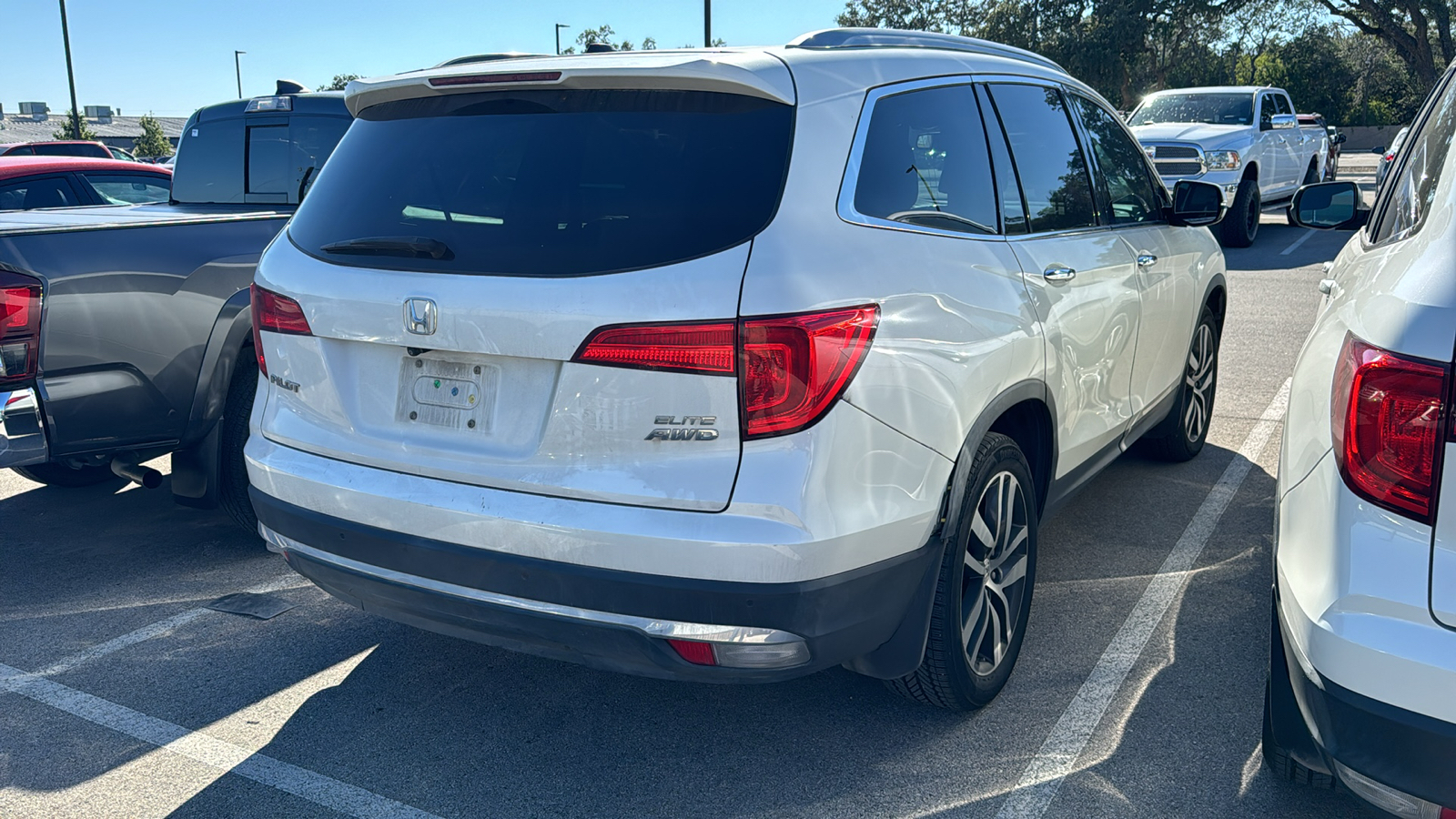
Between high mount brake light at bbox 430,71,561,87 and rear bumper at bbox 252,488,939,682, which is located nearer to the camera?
rear bumper at bbox 252,488,939,682

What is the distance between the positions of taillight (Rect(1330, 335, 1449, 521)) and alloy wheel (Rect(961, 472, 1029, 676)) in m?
1.09

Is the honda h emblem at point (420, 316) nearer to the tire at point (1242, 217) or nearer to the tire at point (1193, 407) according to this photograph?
the tire at point (1193, 407)

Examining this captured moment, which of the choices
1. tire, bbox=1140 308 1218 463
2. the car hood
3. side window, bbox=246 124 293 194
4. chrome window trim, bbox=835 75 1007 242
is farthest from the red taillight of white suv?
the car hood

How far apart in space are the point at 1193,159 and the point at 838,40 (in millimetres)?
12299

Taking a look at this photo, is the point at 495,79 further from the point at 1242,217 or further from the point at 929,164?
the point at 1242,217

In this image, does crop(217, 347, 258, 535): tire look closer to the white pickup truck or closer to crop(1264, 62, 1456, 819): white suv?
crop(1264, 62, 1456, 819): white suv

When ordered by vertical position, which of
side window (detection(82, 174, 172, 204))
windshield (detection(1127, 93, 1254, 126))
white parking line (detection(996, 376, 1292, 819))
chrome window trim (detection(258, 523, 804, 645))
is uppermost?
windshield (detection(1127, 93, 1254, 126))

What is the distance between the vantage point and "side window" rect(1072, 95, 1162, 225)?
4.34 m

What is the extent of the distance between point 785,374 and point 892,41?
1.44m

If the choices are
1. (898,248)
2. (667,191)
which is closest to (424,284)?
(667,191)

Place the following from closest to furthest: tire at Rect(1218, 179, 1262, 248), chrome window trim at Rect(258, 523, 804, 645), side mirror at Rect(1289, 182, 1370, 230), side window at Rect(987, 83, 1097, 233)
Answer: chrome window trim at Rect(258, 523, 804, 645) < side window at Rect(987, 83, 1097, 233) < side mirror at Rect(1289, 182, 1370, 230) < tire at Rect(1218, 179, 1262, 248)

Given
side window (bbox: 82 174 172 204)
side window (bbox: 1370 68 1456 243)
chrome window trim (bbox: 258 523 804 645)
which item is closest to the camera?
chrome window trim (bbox: 258 523 804 645)

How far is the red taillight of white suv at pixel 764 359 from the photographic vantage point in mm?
2445

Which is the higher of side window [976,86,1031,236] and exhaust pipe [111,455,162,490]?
side window [976,86,1031,236]
